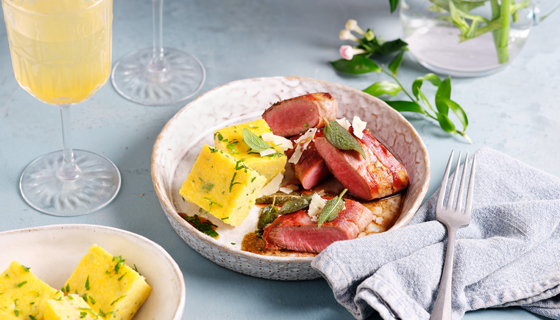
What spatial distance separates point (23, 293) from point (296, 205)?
0.90 metres

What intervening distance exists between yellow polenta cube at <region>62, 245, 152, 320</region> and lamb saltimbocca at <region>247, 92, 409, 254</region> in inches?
19.6

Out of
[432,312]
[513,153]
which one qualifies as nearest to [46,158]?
[432,312]

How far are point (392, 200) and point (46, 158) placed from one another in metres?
1.39

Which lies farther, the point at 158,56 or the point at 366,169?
the point at 158,56

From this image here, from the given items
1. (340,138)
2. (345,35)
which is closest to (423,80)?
(345,35)

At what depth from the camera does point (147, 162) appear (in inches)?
89.1

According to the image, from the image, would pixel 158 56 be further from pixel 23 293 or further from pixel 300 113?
pixel 23 293

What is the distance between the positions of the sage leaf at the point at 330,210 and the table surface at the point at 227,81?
8.7 inches

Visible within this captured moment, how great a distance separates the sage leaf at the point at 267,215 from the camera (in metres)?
1.94

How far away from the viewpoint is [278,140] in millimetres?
2117

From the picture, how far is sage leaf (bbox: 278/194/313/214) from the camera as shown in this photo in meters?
1.91

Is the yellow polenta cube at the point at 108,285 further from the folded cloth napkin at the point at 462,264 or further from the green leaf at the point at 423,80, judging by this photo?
the green leaf at the point at 423,80

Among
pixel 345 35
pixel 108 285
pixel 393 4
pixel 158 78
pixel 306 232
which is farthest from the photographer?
pixel 393 4

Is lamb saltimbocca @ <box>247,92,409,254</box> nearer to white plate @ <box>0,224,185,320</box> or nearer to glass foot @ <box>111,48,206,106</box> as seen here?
white plate @ <box>0,224,185,320</box>
